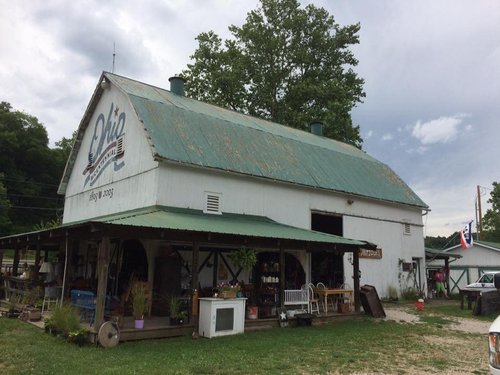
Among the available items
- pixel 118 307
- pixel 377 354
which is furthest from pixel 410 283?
pixel 118 307

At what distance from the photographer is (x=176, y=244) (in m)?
12.8

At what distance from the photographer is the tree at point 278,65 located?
32531 mm

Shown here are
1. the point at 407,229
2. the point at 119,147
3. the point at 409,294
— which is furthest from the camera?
the point at 407,229

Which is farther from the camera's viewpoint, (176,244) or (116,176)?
(116,176)

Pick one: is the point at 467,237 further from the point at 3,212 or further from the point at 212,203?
the point at 3,212

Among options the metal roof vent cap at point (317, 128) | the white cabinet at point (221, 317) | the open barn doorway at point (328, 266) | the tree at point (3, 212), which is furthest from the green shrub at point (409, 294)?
the tree at point (3, 212)

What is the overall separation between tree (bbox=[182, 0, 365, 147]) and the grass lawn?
2299cm

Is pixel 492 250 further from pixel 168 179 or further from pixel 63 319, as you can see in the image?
pixel 63 319

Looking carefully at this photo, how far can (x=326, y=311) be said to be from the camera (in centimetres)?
1394

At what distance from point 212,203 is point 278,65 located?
892 inches

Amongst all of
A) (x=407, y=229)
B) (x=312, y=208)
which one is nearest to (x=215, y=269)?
(x=312, y=208)

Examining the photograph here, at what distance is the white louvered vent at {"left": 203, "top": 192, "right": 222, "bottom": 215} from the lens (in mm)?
14000

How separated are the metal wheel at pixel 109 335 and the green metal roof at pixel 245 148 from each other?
17.4ft

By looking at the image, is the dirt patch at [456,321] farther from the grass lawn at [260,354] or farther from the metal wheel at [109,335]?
the metal wheel at [109,335]
